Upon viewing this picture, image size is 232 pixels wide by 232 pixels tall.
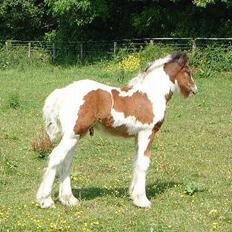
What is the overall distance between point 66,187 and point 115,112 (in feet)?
4.24

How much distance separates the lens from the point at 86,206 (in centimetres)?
852

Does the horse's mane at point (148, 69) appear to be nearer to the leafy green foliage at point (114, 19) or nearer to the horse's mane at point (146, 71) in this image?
the horse's mane at point (146, 71)

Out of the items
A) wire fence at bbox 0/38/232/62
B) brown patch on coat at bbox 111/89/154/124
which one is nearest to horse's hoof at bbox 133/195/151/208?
brown patch on coat at bbox 111/89/154/124

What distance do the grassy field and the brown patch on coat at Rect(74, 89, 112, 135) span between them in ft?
3.84

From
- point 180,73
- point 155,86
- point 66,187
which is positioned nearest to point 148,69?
point 155,86

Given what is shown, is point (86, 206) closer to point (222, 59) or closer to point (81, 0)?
point (222, 59)

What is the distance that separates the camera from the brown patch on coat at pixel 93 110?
27.1ft

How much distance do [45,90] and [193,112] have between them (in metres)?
6.40

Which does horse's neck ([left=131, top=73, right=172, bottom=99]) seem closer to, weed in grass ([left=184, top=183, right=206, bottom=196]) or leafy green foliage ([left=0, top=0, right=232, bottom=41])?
weed in grass ([left=184, top=183, right=206, bottom=196])

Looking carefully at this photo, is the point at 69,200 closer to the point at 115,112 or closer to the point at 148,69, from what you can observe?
the point at 115,112

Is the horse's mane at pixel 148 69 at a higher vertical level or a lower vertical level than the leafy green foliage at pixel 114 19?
higher

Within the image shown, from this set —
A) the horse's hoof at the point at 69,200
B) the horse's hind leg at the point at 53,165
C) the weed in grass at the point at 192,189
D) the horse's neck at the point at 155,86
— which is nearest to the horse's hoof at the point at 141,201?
the horse's hoof at the point at 69,200

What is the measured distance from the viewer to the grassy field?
7.83 meters

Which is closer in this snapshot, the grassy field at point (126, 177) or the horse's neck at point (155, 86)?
the grassy field at point (126, 177)
